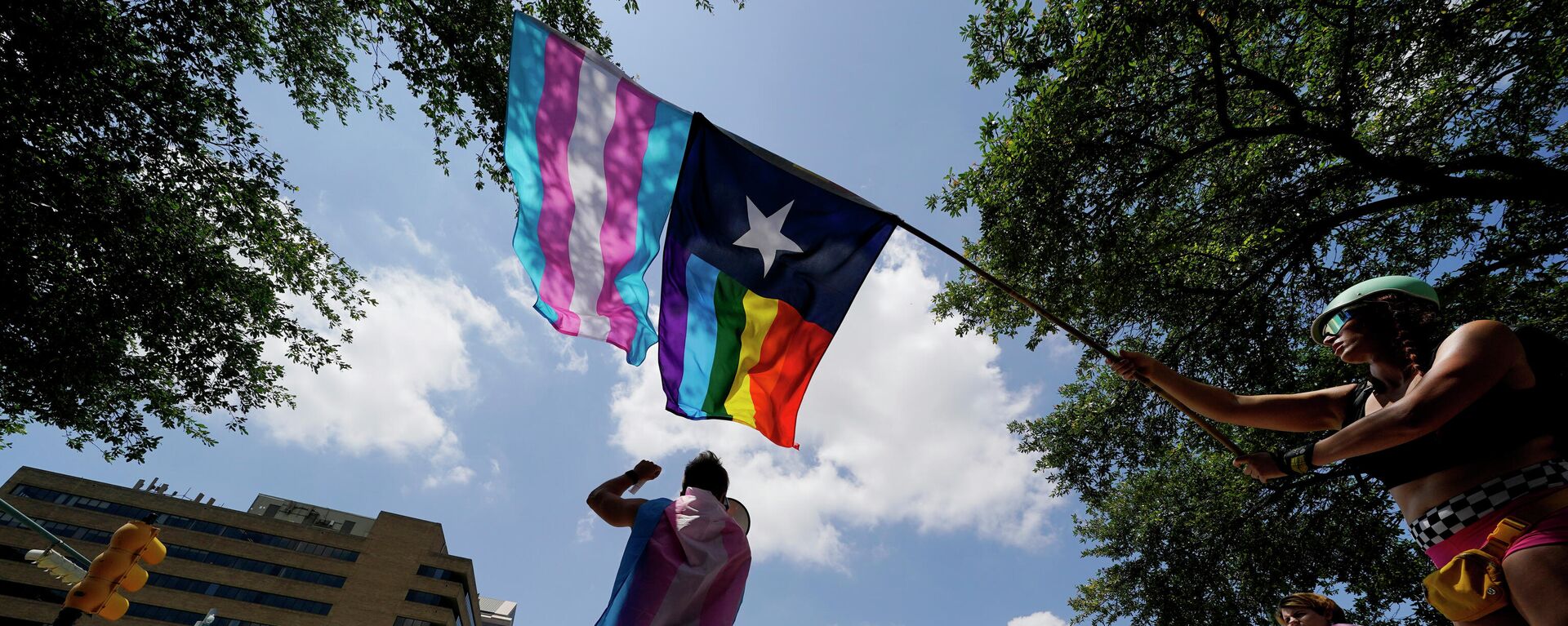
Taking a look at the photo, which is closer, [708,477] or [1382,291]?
[1382,291]

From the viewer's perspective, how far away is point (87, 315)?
9156 mm

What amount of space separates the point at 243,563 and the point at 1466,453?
7894cm

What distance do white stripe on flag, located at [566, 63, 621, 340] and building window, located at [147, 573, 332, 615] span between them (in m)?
72.3

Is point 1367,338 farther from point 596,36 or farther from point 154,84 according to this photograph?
point 154,84

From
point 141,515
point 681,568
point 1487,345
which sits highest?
point 141,515

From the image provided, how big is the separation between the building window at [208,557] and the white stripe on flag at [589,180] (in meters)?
73.2

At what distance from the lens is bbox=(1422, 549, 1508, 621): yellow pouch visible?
5.80ft

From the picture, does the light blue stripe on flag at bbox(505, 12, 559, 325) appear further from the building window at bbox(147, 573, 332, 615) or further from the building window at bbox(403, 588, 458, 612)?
the building window at bbox(147, 573, 332, 615)

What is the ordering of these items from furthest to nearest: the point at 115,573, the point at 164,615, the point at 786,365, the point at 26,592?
the point at 164,615
the point at 26,592
the point at 115,573
the point at 786,365

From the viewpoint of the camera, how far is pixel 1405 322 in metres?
2.25

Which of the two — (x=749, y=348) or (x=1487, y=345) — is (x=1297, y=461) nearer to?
(x=1487, y=345)

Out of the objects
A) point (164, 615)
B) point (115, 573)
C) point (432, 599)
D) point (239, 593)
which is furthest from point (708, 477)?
point (164, 615)

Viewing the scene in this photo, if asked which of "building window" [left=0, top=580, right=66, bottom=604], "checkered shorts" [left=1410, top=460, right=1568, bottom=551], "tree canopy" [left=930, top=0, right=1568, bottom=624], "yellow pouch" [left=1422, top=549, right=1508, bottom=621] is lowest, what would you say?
"yellow pouch" [left=1422, top=549, right=1508, bottom=621]

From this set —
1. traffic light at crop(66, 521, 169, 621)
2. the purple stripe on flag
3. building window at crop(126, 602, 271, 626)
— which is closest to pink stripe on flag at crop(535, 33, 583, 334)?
the purple stripe on flag
